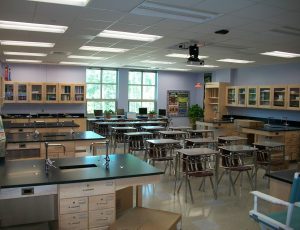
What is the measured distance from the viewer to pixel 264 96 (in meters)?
9.55

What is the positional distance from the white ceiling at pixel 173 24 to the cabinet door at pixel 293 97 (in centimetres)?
178

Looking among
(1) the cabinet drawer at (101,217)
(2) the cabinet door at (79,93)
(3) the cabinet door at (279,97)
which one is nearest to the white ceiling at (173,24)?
(3) the cabinet door at (279,97)

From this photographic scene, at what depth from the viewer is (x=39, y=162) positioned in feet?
11.6

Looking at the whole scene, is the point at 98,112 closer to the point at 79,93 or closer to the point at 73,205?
the point at 79,93

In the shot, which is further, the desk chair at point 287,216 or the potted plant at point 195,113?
the potted plant at point 195,113

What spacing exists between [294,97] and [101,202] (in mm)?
7268

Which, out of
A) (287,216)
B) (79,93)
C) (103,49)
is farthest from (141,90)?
(287,216)

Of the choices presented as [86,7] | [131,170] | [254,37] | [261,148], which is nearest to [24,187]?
[131,170]

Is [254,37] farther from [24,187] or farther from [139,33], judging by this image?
[24,187]

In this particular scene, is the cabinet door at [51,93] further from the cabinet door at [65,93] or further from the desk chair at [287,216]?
the desk chair at [287,216]

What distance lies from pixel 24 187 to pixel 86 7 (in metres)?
2.40

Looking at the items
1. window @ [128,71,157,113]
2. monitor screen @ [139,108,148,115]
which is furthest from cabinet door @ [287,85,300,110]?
window @ [128,71,157,113]

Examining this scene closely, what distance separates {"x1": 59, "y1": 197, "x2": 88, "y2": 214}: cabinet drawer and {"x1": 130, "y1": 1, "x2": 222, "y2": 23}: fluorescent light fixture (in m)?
2.43

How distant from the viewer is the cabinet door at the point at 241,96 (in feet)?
34.1
